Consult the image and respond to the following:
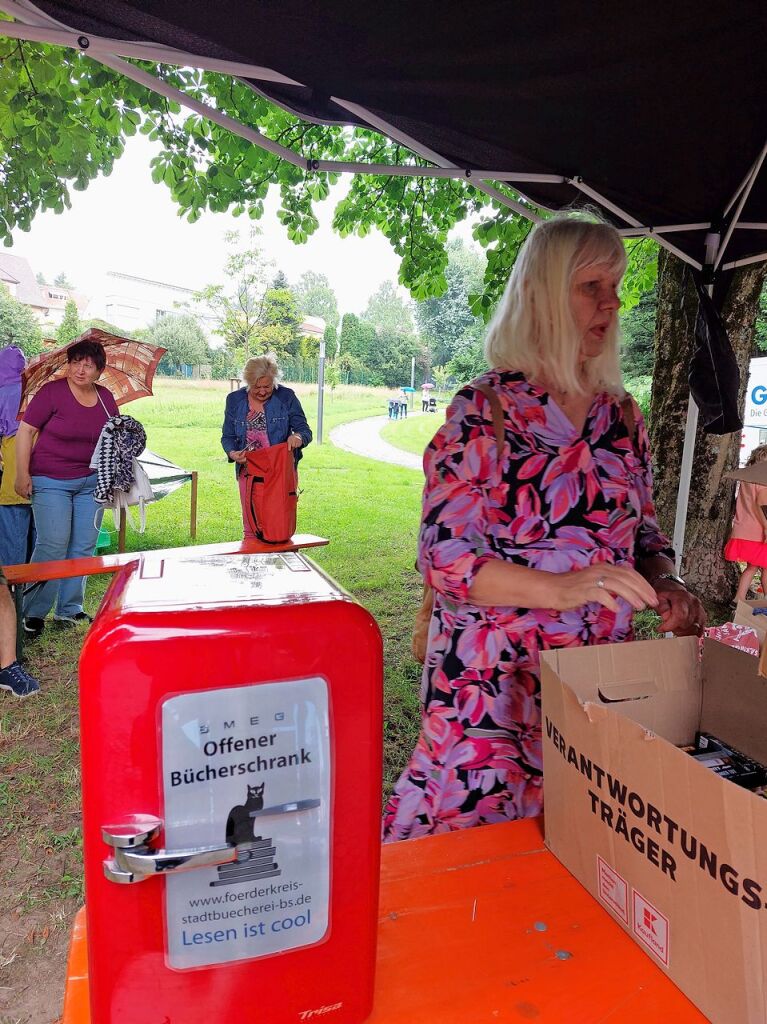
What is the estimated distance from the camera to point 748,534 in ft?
16.0

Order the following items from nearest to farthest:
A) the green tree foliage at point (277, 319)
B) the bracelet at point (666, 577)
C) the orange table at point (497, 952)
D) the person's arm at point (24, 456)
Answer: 1. the orange table at point (497, 952)
2. the bracelet at point (666, 577)
3. the person's arm at point (24, 456)
4. the green tree foliage at point (277, 319)

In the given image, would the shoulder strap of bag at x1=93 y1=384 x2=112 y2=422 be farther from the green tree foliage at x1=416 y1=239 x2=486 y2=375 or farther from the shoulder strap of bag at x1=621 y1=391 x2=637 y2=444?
the green tree foliage at x1=416 y1=239 x2=486 y2=375

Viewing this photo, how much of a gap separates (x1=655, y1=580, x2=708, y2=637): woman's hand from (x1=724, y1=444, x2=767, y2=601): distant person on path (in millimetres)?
3817

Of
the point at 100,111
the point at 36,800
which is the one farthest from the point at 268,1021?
the point at 100,111

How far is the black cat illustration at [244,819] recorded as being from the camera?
A: 576 millimetres

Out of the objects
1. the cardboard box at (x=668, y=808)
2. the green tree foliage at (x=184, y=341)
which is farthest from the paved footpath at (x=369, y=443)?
the cardboard box at (x=668, y=808)

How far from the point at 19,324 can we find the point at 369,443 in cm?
1043

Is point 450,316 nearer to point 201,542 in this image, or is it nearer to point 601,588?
point 201,542

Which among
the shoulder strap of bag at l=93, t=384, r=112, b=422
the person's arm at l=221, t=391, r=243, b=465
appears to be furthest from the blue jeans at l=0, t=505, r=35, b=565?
the person's arm at l=221, t=391, r=243, b=465

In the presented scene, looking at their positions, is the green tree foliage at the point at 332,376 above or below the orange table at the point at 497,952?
above

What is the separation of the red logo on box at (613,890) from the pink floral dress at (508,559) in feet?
1.69

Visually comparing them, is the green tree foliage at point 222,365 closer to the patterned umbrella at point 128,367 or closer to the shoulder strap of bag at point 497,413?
the patterned umbrella at point 128,367

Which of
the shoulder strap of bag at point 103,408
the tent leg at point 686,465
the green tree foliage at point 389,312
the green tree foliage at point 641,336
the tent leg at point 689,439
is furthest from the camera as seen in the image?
the green tree foliage at point 389,312

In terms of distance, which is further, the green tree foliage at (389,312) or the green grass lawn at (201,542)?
the green tree foliage at (389,312)
